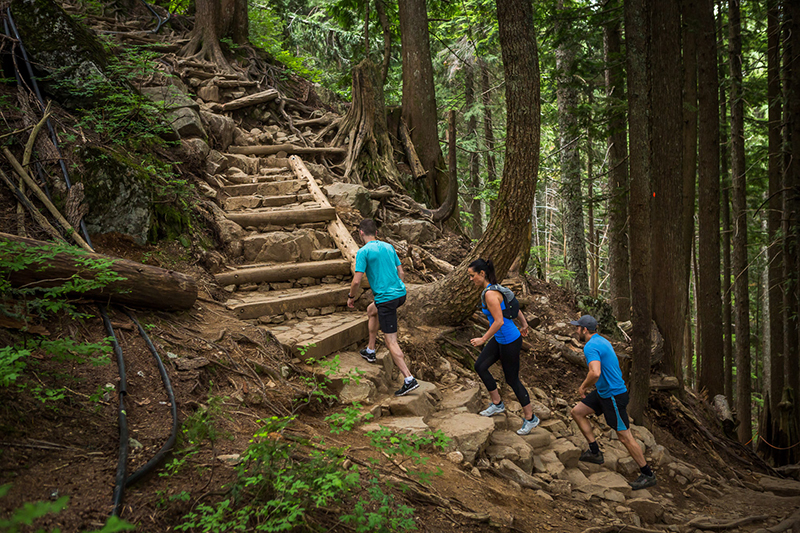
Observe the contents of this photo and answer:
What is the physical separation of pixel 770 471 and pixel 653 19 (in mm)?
8688

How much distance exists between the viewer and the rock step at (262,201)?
862cm

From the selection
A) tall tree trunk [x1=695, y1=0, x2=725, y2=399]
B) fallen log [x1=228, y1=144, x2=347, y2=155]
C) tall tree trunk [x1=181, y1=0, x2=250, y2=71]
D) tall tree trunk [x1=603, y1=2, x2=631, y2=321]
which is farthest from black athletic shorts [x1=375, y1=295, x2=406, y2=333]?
tall tree trunk [x1=181, y1=0, x2=250, y2=71]

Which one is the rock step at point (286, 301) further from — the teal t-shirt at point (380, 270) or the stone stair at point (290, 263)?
the teal t-shirt at point (380, 270)

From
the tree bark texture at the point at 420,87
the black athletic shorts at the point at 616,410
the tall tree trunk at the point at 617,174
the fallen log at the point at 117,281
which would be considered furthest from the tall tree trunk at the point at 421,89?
the fallen log at the point at 117,281

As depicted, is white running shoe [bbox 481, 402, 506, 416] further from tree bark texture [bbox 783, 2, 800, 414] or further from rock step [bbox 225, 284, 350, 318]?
tree bark texture [bbox 783, 2, 800, 414]

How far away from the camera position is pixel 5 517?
7.75ft

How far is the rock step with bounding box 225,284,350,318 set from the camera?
623cm

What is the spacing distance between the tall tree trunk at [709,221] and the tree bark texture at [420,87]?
619cm

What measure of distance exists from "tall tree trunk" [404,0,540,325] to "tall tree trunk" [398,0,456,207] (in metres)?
5.98

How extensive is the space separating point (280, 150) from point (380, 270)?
6.09 metres

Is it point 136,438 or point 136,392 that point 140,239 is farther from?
point 136,438

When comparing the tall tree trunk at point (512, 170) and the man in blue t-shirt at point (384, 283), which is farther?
the tall tree trunk at point (512, 170)

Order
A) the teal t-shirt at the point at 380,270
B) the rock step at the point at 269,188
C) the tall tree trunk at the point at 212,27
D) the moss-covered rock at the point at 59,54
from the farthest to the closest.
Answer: the tall tree trunk at the point at 212,27 → the rock step at the point at 269,188 → the moss-covered rock at the point at 59,54 → the teal t-shirt at the point at 380,270

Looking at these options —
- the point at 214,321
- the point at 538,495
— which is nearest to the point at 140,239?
the point at 214,321
